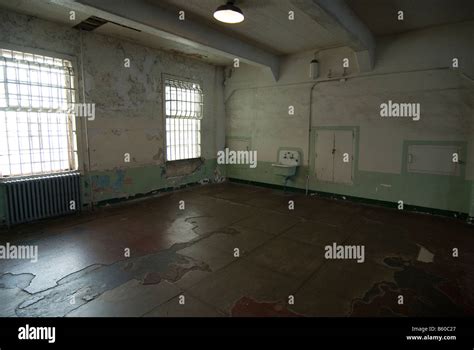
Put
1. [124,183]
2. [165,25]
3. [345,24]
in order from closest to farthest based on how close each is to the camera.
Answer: [345,24] → [165,25] → [124,183]

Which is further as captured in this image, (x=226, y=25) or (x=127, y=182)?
(x=127, y=182)

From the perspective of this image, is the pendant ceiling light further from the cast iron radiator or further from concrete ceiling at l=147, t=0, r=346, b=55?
the cast iron radiator

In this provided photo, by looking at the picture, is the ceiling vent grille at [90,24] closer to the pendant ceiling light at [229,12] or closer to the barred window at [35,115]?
the barred window at [35,115]

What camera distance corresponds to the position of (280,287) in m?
2.87

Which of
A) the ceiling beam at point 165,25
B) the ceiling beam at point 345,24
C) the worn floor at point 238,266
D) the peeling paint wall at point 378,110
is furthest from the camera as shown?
the peeling paint wall at point 378,110

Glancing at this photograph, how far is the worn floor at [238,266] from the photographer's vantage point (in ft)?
8.41

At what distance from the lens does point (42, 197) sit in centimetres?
470

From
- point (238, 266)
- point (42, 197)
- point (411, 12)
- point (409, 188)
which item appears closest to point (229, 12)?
point (411, 12)

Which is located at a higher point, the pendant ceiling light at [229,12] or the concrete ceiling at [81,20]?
the concrete ceiling at [81,20]

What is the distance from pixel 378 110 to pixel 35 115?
633 cm

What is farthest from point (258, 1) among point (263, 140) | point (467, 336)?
point (467, 336)

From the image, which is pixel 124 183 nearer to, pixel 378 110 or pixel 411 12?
pixel 378 110

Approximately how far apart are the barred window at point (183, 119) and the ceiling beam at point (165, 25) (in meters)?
1.91

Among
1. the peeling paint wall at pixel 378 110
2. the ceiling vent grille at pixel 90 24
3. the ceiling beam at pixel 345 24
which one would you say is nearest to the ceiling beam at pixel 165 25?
the ceiling vent grille at pixel 90 24
